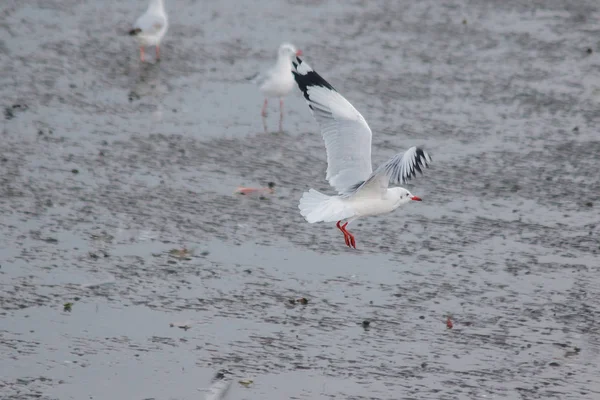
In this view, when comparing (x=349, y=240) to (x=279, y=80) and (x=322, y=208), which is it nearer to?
(x=322, y=208)

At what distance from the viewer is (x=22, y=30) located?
47.1 ft

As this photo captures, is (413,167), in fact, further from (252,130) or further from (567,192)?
(252,130)

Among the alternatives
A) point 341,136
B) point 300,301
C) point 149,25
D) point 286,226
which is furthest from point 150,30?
point 300,301

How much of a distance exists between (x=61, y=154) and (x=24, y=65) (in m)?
3.25

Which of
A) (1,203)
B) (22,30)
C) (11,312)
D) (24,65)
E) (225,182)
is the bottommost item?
(11,312)

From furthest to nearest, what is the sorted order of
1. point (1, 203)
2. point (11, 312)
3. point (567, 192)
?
point (567, 192) → point (1, 203) → point (11, 312)

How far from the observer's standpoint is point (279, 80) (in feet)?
37.4

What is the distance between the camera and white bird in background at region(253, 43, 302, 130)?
449 inches

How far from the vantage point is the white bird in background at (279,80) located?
11398mm

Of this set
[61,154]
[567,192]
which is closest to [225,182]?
[61,154]

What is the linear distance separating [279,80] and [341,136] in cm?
373

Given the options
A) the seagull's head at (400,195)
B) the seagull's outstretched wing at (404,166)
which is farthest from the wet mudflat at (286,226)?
the seagull's outstretched wing at (404,166)

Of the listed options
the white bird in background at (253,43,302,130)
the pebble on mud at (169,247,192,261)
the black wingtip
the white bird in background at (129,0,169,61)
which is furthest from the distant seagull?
the pebble on mud at (169,247,192,261)

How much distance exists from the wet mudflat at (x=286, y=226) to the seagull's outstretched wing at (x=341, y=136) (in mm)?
645
